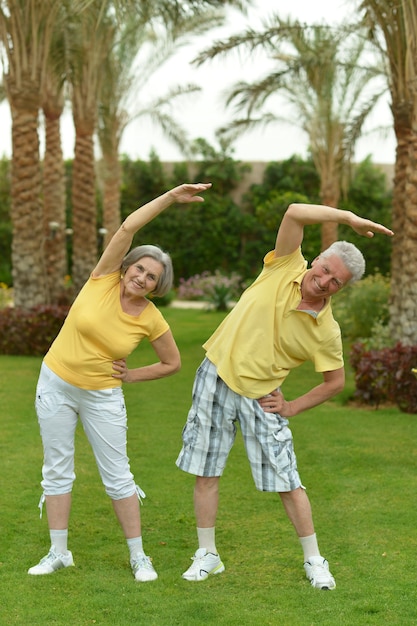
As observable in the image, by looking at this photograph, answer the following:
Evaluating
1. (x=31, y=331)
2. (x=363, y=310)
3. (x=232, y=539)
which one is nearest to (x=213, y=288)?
(x=363, y=310)

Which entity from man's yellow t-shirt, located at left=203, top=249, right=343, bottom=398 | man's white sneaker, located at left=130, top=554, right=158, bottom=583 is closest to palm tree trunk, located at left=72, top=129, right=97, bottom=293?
man's white sneaker, located at left=130, top=554, right=158, bottom=583

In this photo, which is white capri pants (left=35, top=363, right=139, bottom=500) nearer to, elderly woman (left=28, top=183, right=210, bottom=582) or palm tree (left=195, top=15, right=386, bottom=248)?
elderly woman (left=28, top=183, right=210, bottom=582)

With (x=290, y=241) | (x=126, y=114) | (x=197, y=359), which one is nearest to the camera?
(x=290, y=241)

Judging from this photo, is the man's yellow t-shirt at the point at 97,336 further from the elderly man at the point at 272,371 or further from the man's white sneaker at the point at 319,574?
the man's white sneaker at the point at 319,574

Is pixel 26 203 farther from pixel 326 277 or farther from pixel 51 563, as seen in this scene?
pixel 326 277

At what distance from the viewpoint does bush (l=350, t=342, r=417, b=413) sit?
9.53 metres

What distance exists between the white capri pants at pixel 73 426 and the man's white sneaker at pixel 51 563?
12.6 inches

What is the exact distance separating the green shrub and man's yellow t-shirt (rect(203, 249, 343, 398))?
10.0 m

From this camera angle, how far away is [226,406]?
14.5ft

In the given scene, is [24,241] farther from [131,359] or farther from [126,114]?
[126,114]

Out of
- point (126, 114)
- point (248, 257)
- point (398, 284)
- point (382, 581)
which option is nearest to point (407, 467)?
point (382, 581)

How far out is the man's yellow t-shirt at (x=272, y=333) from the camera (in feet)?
14.1

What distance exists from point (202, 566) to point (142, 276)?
1.42m

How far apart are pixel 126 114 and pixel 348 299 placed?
902 centimetres
